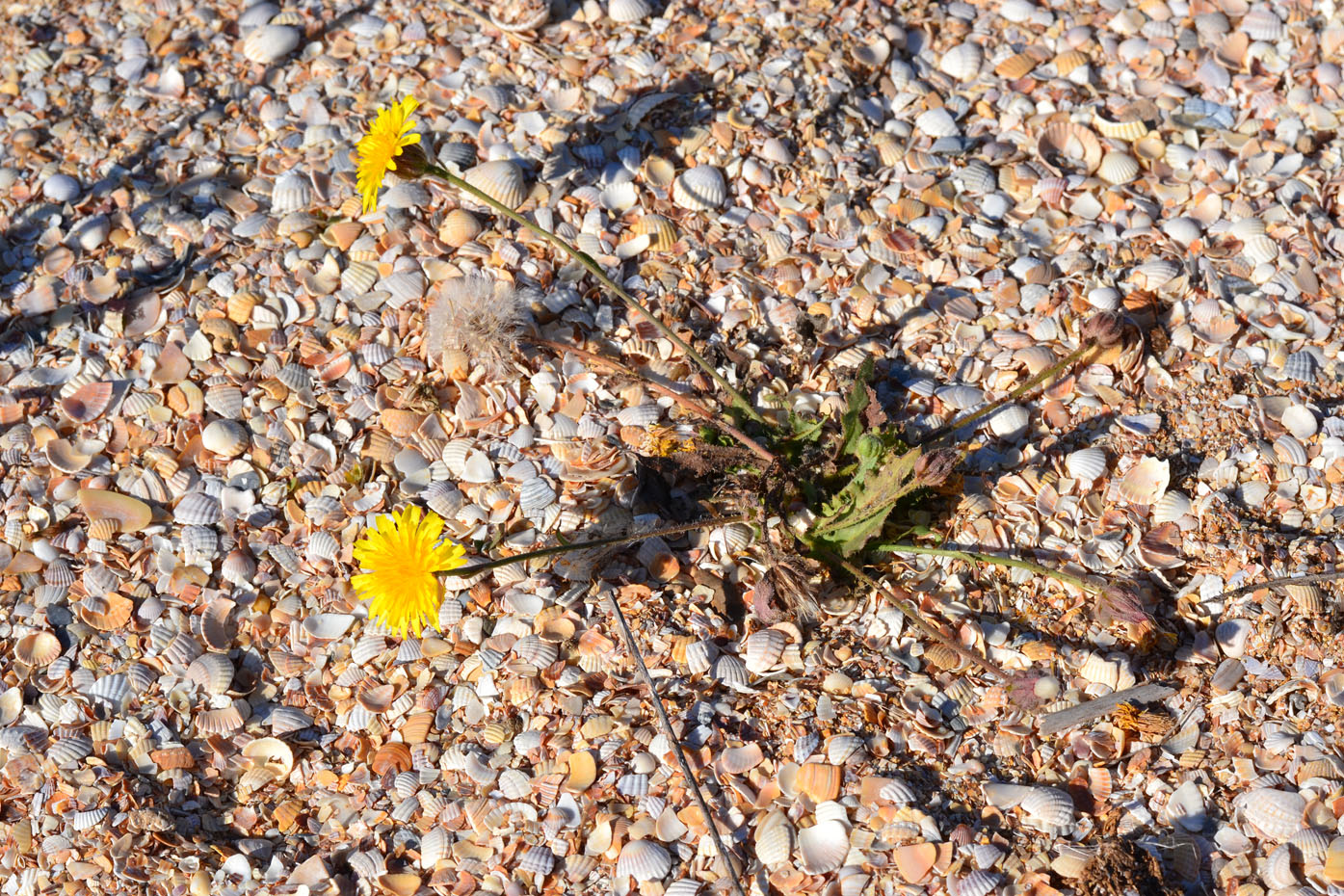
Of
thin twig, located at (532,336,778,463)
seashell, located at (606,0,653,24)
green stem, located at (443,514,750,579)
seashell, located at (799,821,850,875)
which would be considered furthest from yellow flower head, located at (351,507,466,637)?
seashell, located at (606,0,653,24)

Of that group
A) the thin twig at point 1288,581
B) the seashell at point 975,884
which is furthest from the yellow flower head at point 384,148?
the thin twig at point 1288,581

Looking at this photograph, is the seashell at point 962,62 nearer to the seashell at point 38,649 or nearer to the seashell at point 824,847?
the seashell at point 824,847

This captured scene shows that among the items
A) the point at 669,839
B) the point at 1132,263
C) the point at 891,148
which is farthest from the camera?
the point at 891,148

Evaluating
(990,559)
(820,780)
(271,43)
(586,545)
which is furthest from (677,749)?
(271,43)

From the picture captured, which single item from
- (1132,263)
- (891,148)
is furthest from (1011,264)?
(891,148)

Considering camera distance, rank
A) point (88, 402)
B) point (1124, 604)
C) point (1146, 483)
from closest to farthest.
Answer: point (1124, 604) < point (1146, 483) < point (88, 402)

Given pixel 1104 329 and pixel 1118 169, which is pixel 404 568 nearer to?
pixel 1104 329

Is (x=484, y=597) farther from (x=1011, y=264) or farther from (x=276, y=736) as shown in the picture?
(x=1011, y=264)
